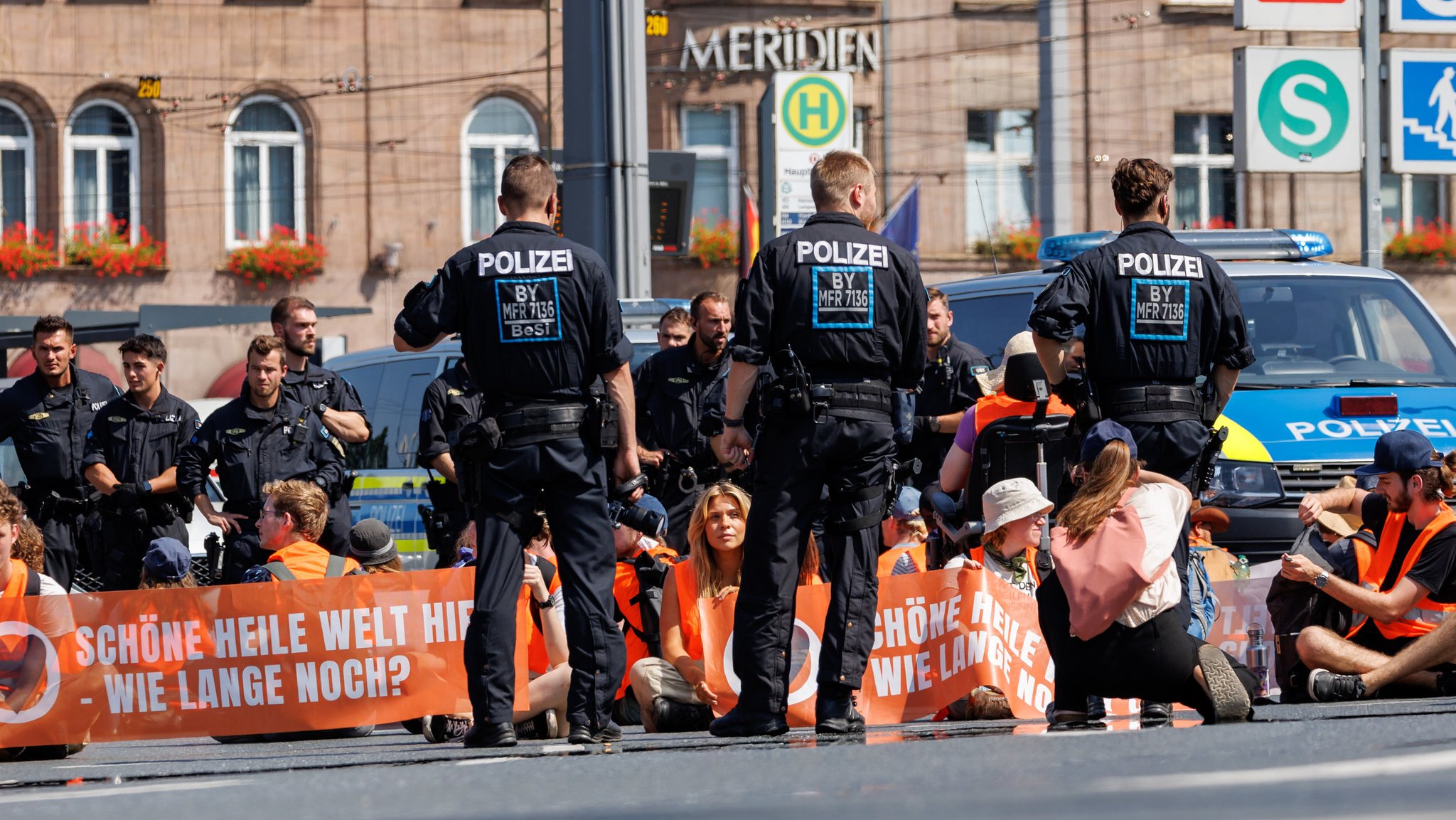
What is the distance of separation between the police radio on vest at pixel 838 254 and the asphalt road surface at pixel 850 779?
5.11 ft

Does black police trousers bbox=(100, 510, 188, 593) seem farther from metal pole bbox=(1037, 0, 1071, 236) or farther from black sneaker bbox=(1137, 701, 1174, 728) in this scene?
metal pole bbox=(1037, 0, 1071, 236)

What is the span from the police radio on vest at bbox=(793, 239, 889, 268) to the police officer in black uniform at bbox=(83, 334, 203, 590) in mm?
4347

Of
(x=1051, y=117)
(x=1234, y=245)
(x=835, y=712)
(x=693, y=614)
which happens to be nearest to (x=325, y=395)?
(x=693, y=614)

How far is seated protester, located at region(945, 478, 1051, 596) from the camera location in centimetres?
812

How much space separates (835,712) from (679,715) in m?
1.31

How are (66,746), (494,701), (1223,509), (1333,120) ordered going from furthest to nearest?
(1333,120) → (1223,509) → (66,746) → (494,701)

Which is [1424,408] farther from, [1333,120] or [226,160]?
[226,160]

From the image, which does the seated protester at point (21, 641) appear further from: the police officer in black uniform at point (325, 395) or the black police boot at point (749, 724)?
the black police boot at point (749, 724)

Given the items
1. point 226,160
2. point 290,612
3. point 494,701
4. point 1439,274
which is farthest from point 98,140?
point 494,701

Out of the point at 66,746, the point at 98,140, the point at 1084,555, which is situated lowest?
the point at 66,746

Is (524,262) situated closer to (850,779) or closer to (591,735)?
(591,735)

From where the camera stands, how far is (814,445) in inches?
275

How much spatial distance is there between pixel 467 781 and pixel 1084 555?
2.39 meters

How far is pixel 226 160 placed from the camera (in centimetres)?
2962
